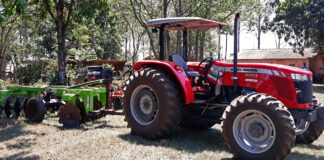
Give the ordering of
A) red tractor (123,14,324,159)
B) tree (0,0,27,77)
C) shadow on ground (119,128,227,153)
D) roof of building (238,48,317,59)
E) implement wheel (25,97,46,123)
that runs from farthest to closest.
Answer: roof of building (238,48,317,59), implement wheel (25,97,46,123), tree (0,0,27,77), shadow on ground (119,128,227,153), red tractor (123,14,324,159)

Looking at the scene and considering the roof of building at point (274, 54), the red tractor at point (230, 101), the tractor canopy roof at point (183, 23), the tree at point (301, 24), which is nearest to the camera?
the red tractor at point (230, 101)

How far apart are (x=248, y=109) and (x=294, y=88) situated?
93 centimetres

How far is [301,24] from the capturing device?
1988cm

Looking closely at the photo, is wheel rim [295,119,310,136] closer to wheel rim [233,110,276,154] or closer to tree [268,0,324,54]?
wheel rim [233,110,276,154]

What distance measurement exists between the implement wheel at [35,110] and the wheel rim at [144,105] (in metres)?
2.47

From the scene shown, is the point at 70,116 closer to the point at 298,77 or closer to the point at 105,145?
the point at 105,145

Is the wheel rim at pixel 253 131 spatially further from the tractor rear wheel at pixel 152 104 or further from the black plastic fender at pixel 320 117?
the tractor rear wheel at pixel 152 104

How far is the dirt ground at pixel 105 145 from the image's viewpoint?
4547 mm

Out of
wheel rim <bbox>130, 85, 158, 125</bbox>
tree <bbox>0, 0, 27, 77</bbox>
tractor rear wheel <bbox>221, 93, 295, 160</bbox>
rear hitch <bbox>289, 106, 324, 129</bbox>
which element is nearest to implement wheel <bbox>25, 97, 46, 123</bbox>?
tree <bbox>0, 0, 27, 77</bbox>

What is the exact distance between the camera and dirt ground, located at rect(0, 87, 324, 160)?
14.9 ft

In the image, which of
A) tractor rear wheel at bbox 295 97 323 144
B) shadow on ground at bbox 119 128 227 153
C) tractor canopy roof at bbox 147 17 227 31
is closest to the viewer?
shadow on ground at bbox 119 128 227 153

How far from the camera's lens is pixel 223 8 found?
1622 cm

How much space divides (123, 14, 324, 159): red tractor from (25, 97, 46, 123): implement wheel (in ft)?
7.68

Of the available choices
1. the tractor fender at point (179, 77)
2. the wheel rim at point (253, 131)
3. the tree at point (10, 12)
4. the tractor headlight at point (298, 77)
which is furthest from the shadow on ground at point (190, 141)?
the tree at point (10, 12)
